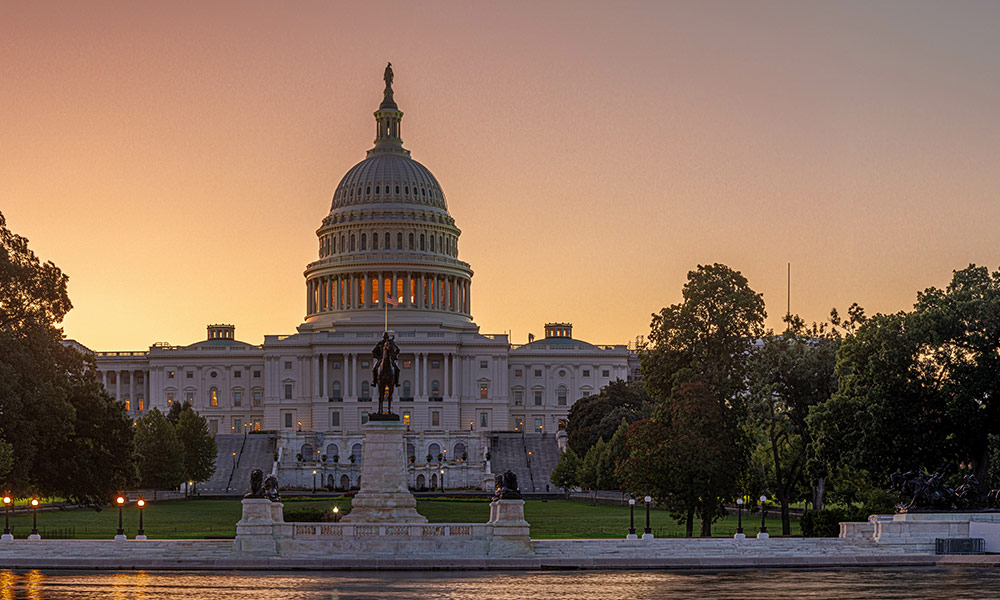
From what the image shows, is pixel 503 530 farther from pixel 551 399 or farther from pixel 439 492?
pixel 551 399

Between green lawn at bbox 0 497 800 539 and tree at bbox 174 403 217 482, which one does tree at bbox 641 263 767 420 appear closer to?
green lawn at bbox 0 497 800 539

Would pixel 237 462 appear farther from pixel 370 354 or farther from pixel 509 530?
pixel 509 530

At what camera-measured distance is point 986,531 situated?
4759 cm

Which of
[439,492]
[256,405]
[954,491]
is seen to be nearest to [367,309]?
Answer: [256,405]

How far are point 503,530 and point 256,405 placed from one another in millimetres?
130964

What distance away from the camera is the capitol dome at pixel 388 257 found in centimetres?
17788

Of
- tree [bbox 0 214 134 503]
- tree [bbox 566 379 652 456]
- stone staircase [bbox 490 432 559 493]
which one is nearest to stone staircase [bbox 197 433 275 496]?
stone staircase [bbox 490 432 559 493]

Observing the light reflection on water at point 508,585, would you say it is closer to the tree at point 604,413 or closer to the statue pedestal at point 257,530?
the statue pedestal at point 257,530

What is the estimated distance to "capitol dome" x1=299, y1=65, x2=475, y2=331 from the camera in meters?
178

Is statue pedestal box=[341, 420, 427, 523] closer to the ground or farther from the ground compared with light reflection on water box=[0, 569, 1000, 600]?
farther from the ground

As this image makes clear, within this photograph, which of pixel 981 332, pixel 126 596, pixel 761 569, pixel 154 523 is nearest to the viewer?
pixel 126 596

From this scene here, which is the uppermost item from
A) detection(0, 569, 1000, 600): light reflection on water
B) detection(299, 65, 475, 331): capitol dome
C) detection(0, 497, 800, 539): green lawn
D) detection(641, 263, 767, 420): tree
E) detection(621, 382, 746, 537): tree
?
detection(299, 65, 475, 331): capitol dome

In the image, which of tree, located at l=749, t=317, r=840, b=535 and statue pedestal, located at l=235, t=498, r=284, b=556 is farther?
tree, located at l=749, t=317, r=840, b=535

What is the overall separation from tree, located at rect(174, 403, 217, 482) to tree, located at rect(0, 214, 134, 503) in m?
42.7
